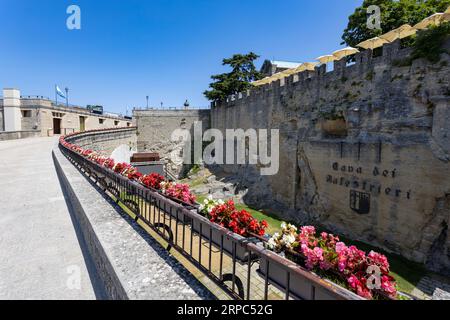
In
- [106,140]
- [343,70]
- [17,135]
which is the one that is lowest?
[106,140]

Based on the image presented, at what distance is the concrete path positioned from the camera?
10.0 ft

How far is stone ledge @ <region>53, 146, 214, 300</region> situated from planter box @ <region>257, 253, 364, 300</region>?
0.71m

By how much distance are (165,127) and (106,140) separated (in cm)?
1013

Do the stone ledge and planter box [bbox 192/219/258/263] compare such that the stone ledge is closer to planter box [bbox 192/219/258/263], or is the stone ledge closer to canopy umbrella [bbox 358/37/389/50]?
planter box [bbox 192/219/258/263]

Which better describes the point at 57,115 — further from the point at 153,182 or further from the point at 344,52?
the point at 153,182

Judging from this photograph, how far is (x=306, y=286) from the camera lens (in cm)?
199

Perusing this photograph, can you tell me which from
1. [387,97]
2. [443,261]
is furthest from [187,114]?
[443,261]

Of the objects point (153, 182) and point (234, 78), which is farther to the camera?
point (234, 78)

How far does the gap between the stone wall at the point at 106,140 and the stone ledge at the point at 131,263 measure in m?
15.8

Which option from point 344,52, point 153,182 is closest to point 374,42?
point 344,52

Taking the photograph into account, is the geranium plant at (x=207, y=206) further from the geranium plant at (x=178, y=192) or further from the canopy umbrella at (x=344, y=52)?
the canopy umbrella at (x=344, y=52)

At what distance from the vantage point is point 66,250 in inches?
158

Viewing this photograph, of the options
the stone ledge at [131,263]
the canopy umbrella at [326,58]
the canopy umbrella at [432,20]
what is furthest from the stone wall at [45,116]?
the canopy umbrella at [432,20]

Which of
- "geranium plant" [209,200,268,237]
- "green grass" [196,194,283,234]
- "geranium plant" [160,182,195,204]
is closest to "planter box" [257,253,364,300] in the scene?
"geranium plant" [209,200,268,237]
